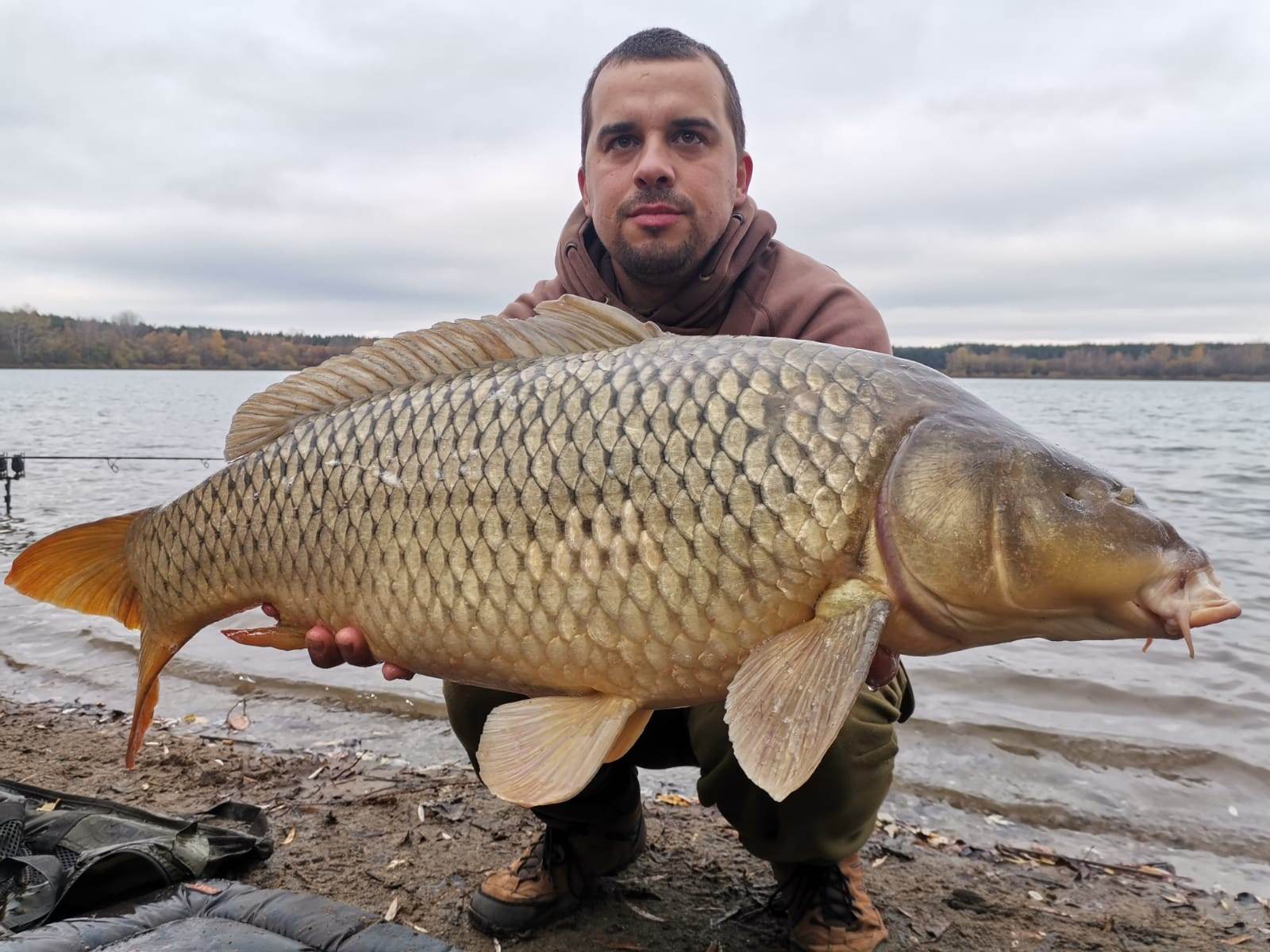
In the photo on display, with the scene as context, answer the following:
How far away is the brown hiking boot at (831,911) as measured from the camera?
187 cm

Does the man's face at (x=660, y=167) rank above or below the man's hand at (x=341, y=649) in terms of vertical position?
above

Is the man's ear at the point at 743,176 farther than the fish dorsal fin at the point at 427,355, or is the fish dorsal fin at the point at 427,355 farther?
the man's ear at the point at 743,176

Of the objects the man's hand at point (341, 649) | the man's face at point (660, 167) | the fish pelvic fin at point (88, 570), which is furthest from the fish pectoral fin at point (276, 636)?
the man's face at point (660, 167)

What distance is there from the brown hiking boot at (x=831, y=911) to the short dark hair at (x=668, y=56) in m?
1.77

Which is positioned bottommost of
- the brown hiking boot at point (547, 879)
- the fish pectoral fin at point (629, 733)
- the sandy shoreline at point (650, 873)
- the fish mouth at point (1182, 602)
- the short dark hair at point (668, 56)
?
the sandy shoreline at point (650, 873)

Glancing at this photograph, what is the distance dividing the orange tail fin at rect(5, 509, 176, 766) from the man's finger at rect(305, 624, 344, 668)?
31cm

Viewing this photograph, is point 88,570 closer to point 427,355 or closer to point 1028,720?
point 427,355

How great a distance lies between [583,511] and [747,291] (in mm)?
1074

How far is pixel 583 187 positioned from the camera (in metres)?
2.63

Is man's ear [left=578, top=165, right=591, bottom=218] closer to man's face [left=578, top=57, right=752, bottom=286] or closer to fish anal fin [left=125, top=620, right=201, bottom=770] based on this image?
man's face [left=578, top=57, right=752, bottom=286]

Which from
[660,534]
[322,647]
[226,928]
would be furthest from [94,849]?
[660,534]

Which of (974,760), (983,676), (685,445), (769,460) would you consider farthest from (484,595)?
(983,676)

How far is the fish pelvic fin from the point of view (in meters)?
1.95

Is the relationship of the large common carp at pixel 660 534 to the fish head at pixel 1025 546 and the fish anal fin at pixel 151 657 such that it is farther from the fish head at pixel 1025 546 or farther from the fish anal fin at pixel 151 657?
the fish anal fin at pixel 151 657
